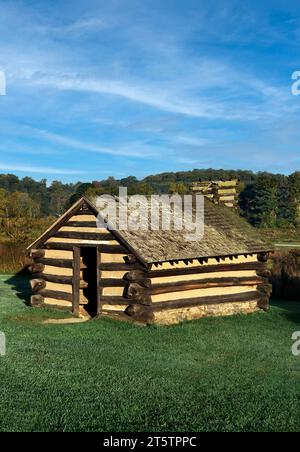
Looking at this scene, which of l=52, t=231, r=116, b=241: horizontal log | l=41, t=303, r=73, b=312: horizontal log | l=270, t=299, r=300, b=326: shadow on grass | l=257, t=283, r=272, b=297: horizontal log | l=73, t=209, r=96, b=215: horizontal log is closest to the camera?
l=52, t=231, r=116, b=241: horizontal log

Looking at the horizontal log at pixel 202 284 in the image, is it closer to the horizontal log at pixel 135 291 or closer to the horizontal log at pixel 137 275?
the horizontal log at pixel 135 291

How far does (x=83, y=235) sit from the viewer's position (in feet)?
48.7

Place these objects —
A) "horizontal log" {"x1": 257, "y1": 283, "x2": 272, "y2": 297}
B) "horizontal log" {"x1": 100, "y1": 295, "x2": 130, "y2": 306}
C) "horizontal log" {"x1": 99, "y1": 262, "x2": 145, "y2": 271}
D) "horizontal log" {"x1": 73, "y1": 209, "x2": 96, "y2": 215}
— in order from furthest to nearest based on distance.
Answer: "horizontal log" {"x1": 257, "y1": 283, "x2": 272, "y2": 297}, "horizontal log" {"x1": 73, "y1": 209, "x2": 96, "y2": 215}, "horizontal log" {"x1": 100, "y1": 295, "x2": 130, "y2": 306}, "horizontal log" {"x1": 99, "y1": 262, "x2": 145, "y2": 271}

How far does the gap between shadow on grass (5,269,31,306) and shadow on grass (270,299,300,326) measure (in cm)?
889

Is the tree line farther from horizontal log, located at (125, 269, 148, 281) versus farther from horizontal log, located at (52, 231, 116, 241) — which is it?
horizontal log, located at (125, 269, 148, 281)

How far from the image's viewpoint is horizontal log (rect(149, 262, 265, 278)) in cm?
1370

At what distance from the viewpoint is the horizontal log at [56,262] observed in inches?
599

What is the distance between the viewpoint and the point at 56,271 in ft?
51.3

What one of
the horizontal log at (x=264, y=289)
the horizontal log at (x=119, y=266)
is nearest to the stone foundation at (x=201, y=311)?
the horizontal log at (x=264, y=289)

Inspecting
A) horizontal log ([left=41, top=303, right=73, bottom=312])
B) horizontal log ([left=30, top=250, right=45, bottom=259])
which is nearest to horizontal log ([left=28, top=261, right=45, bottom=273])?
horizontal log ([left=30, top=250, right=45, bottom=259])

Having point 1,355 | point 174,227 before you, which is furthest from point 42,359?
point 174,227

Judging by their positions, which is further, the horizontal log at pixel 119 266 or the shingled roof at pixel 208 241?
the shingled roof at pixel 208 241

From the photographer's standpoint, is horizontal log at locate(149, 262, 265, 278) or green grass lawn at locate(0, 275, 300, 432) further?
horizontal log at locate(149, 262, 265, 278)

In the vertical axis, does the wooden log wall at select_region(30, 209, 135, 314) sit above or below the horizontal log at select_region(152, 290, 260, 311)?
above
